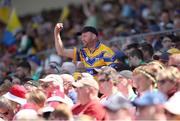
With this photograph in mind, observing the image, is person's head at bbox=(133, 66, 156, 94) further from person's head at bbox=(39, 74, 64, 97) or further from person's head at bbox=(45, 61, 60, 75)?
person's head at bbox=(45, 61, 60, 75)

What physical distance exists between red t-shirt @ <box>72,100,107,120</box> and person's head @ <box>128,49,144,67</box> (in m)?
3.99

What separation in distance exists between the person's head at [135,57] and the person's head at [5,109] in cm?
313

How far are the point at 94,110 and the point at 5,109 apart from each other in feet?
6.87

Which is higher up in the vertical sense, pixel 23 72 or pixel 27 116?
pixel 23 72

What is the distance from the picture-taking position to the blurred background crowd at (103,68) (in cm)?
903

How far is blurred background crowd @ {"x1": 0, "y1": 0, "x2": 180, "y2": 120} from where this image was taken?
9.03m

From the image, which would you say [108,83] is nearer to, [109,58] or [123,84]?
[123,84]

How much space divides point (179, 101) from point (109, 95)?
4.03 ft

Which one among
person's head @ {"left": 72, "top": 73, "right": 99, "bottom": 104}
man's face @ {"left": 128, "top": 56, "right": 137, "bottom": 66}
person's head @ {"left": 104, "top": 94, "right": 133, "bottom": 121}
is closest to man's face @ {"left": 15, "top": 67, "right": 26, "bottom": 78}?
man's face @ {"left": 128, "top": 56, "right": 137, "bottom": 66}

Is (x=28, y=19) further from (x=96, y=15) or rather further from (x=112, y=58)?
(x=112, y=58)

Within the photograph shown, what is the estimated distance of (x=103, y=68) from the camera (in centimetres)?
1136

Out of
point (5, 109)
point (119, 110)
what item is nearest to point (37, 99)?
point (5, 109)

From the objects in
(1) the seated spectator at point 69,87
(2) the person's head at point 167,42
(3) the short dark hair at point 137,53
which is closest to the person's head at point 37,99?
(1) the seated spectator at point 69,87

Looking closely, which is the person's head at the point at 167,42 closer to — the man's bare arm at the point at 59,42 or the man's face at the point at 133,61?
the man's face at the point at 133,61
